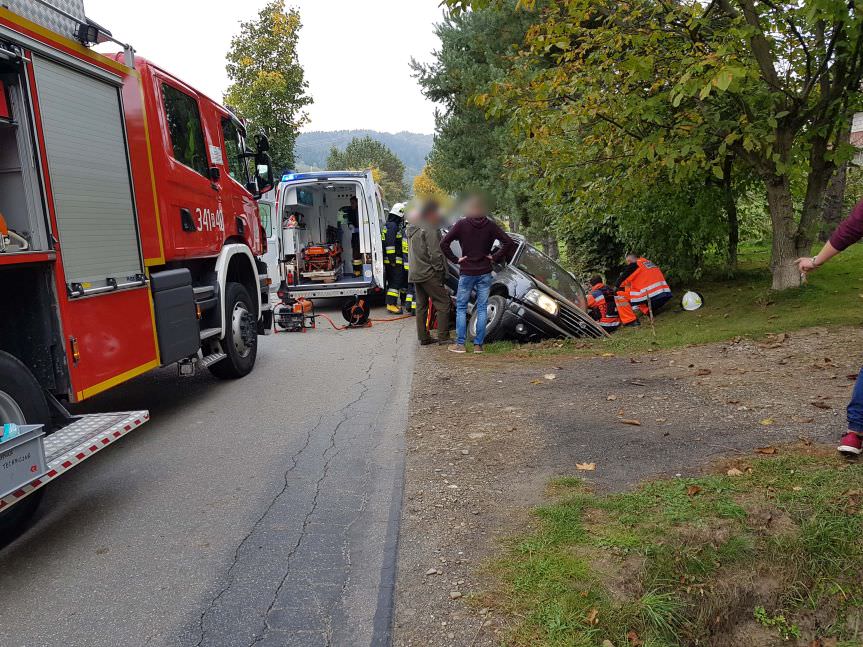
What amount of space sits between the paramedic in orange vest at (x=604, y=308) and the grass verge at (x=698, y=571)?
6.63 m

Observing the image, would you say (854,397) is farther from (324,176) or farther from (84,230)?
(324,176)

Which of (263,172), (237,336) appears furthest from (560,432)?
(263,172)

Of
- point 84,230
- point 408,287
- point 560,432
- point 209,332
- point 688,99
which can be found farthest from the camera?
point 408,287

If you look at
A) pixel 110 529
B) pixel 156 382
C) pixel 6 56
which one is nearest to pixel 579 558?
pixel 110 529

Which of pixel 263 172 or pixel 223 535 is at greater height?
pixel 263 172

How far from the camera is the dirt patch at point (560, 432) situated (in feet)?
10.0

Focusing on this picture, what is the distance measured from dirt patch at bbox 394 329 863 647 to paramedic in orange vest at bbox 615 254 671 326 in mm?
2641

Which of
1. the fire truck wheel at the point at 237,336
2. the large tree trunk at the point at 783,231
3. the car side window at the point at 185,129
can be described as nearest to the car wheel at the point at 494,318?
the fire truck wheel at the point at 237,336

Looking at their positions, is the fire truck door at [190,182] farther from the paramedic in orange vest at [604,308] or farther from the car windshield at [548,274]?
the paramedic in orange vest at [604,308]

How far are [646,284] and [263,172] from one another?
5866mm

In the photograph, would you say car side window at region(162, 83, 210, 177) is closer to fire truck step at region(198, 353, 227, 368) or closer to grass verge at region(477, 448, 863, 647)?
fire truck step at region(198, 353, 227, 368)

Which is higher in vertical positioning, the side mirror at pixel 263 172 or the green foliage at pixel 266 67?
the green foliage at pixel 266 67

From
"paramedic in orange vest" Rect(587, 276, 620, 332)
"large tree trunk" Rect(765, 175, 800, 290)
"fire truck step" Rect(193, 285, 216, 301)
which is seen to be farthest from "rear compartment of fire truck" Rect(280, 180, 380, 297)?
"large tree trunk" Rect(765, 175, 800, 290)

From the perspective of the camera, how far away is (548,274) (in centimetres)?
932
